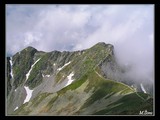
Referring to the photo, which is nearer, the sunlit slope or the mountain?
the mountain

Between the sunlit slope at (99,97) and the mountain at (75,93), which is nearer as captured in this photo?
the mountain at (75,93)

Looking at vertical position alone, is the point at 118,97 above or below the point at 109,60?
below

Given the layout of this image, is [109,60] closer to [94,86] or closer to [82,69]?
[94,86]

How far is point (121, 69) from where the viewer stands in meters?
88.9

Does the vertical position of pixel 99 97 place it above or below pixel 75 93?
below

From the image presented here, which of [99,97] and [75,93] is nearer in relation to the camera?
[75,93]

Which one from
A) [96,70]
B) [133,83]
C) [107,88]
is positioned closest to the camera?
[133,83]
